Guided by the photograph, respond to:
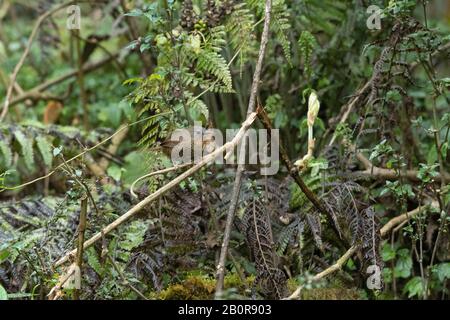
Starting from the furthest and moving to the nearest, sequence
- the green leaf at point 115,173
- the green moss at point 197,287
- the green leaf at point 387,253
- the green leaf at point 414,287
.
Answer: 1. the green leaf at point 115,173
2. the green leaf at point 387,253
3. the green leaf at point 414,287
4. the green moss at point 197,287

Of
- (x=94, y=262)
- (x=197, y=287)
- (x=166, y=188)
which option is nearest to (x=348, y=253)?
(x=197, y=287)

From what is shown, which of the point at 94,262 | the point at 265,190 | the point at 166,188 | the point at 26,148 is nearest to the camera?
the point at 166,188

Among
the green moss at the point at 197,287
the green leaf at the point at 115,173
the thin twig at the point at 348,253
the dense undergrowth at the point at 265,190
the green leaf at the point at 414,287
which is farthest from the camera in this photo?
the green leaf at the point at 115,173


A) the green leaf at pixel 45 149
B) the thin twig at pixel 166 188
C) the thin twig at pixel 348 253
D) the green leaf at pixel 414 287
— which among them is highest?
the thin twig at pixel 166 188

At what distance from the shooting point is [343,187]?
239 centimetres

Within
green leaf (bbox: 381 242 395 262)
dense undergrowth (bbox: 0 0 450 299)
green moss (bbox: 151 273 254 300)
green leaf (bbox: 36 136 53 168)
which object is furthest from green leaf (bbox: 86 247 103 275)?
green leaf (bbox: 381 242 395 262)

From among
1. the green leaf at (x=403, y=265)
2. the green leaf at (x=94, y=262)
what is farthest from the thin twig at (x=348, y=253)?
the green leaf at (x=94, y=262)

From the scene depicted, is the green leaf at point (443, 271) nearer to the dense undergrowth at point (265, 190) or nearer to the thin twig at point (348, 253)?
the dense undergrowth at point (265, 190)

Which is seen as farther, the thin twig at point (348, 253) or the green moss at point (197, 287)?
the green moss at point (197, 287)

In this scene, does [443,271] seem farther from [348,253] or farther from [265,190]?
[265,190]

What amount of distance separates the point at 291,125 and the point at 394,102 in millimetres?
692

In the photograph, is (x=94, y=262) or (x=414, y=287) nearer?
(x=94, y=262)

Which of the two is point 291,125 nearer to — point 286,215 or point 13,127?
point 286,215

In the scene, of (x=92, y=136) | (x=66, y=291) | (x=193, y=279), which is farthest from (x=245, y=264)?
(x=92, y=136)
